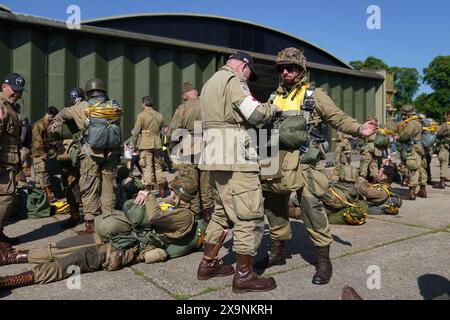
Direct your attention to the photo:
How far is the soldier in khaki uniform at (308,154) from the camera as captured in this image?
3227mm

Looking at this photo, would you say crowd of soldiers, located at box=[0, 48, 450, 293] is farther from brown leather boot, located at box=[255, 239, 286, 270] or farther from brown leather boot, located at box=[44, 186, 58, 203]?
brown leather boot, located at box=[44, 186, 58, 203]

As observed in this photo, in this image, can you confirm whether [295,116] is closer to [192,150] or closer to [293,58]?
[293,58]

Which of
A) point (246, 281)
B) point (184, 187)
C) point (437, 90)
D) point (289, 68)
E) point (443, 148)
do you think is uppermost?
point (437, 90)

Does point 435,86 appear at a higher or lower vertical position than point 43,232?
higher

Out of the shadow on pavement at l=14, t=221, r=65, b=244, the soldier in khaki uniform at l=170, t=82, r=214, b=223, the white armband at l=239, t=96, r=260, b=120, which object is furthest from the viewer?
the soldier in khaki uniform at l=170, t=82, r=214, b=223

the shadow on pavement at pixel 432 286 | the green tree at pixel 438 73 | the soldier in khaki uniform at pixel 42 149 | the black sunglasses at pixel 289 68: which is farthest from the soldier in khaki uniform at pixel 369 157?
the green tree at pixel 438 73

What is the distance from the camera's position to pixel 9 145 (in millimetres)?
4195

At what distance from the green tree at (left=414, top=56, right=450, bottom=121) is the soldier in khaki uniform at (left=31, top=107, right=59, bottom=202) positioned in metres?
57.2

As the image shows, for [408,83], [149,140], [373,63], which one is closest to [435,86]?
[373,63]

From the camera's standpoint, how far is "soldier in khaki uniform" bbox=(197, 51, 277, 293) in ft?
9.64

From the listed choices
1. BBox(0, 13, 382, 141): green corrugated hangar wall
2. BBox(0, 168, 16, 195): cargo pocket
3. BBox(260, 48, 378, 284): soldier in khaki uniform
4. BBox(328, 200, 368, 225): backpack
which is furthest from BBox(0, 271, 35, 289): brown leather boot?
BBox(0, 13, 382, 141): green corrugated hangar wall

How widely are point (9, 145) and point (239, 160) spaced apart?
2.76 m

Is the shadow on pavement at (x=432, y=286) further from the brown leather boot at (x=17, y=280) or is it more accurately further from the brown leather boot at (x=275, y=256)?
the brown leather boot at (x=17, y=280)

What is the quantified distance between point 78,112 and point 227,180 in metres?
2.73
